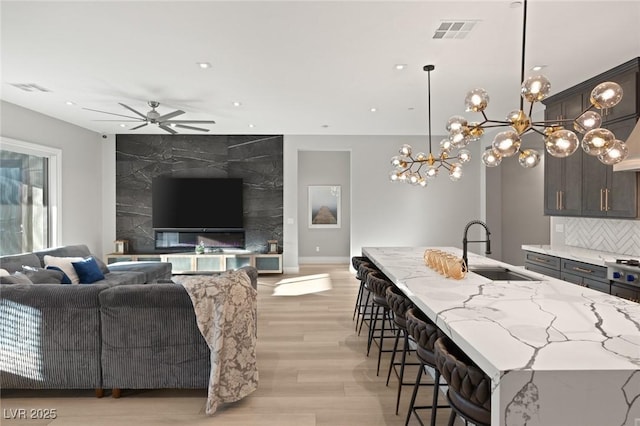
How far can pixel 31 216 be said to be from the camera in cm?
561

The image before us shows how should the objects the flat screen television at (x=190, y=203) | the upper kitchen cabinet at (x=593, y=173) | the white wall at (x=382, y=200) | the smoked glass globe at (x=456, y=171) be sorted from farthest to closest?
the white wall at (x=382, y=200) < the flat screen television at (x=190, y=203) < the smoked glass globe at (x=456, y=171) < the upper kitchen cabinet at (x=593, y=173)

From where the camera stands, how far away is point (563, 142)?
1.98 m

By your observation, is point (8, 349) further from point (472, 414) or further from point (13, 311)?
point (472, 414)

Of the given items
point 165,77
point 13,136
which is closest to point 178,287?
point 165,77

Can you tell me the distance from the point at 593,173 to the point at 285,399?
161 inches

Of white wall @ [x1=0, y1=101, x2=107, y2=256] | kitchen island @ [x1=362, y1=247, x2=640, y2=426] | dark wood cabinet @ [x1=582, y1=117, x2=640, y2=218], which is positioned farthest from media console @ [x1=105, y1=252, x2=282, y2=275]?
kitchen island @ [x1=362, y1=247, x2=640, y2=426]

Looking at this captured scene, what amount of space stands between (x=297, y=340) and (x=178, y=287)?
1.66m

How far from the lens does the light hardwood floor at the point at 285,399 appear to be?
2443mm

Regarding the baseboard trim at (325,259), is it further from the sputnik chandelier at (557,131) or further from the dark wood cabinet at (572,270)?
the sputnik chandelier at (557,131)

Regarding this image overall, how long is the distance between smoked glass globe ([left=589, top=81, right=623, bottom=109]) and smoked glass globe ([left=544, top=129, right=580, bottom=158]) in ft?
0.64

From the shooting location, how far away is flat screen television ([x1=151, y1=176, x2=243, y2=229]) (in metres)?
7.44

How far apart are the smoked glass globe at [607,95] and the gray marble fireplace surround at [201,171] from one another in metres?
6.15

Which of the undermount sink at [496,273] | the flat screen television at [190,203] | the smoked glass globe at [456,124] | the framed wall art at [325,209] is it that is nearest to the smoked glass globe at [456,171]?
the undermount sink at [496,273]

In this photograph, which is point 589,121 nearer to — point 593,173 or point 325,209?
point 593,173
